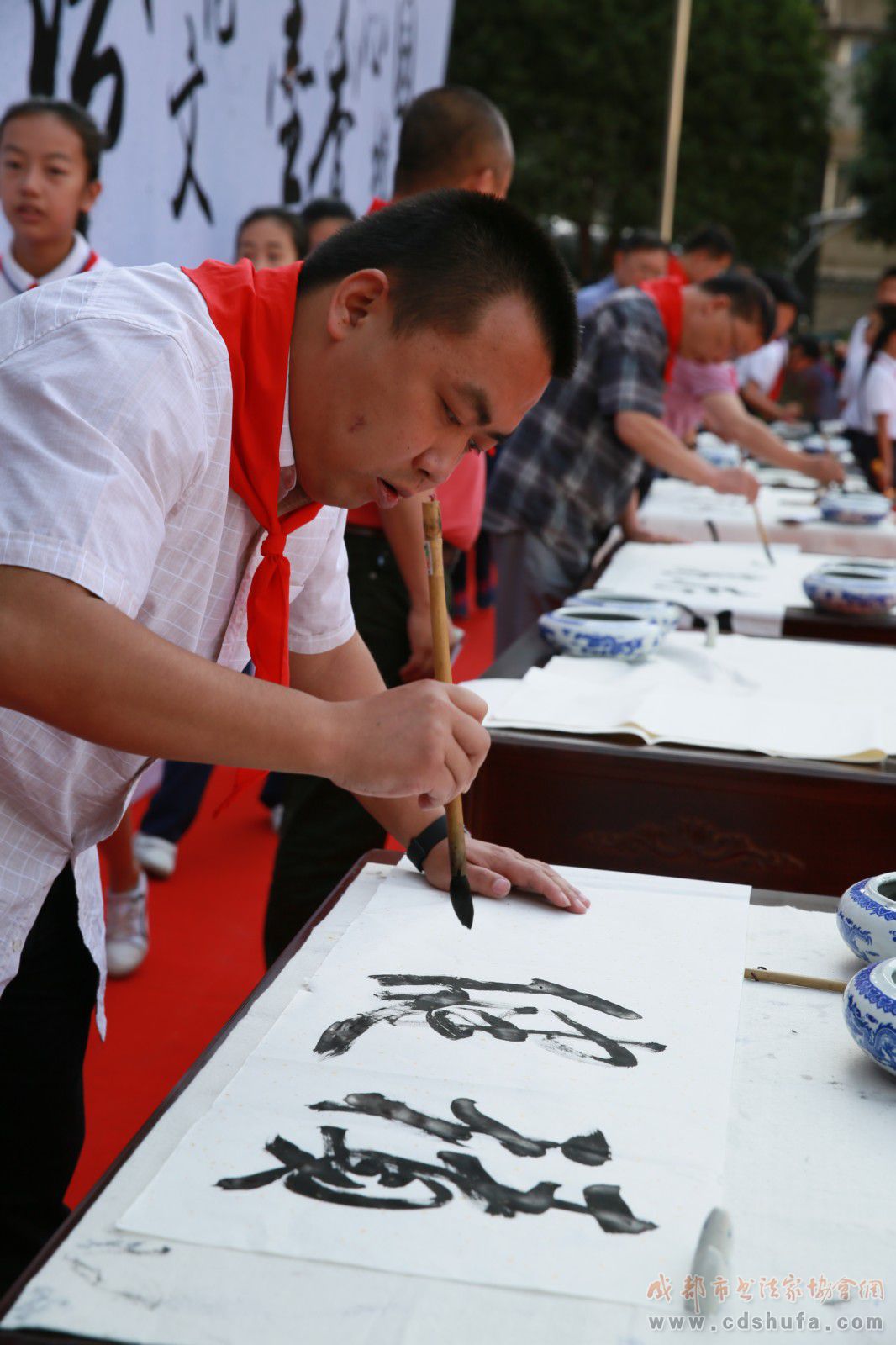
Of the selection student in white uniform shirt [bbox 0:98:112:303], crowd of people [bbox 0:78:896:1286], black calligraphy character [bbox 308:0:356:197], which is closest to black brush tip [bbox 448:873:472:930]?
crowd of people [bbox 0:78:896:1286]

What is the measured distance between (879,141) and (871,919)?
67.9 feet

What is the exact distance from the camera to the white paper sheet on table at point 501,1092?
795mm

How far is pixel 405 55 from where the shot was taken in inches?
227

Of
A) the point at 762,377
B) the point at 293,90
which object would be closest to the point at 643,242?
the point at 293,90

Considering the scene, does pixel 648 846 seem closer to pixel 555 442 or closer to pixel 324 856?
pixel 324 856

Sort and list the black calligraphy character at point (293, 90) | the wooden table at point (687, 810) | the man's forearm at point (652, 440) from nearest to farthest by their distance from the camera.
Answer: the wooden table at point (687, 810)
the man's forearm at point (652, 440)
the black calligraphy character at point (293, 90)

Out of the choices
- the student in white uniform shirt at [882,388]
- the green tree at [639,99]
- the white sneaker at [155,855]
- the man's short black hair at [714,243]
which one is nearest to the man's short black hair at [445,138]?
the white sneaker at [155,855]

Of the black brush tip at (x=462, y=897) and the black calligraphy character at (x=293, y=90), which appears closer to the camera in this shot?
the black brush tip at (x=462, y=897)

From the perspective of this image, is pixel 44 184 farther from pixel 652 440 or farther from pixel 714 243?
pixel 714 243

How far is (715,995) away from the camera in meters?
1.13

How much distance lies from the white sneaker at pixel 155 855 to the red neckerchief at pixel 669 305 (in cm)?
177

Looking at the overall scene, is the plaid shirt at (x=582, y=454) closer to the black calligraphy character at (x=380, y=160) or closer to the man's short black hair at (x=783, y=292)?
the black calligraphy character at (x=380, y=160)

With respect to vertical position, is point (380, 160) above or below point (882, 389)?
above

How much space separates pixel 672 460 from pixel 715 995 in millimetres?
2405
